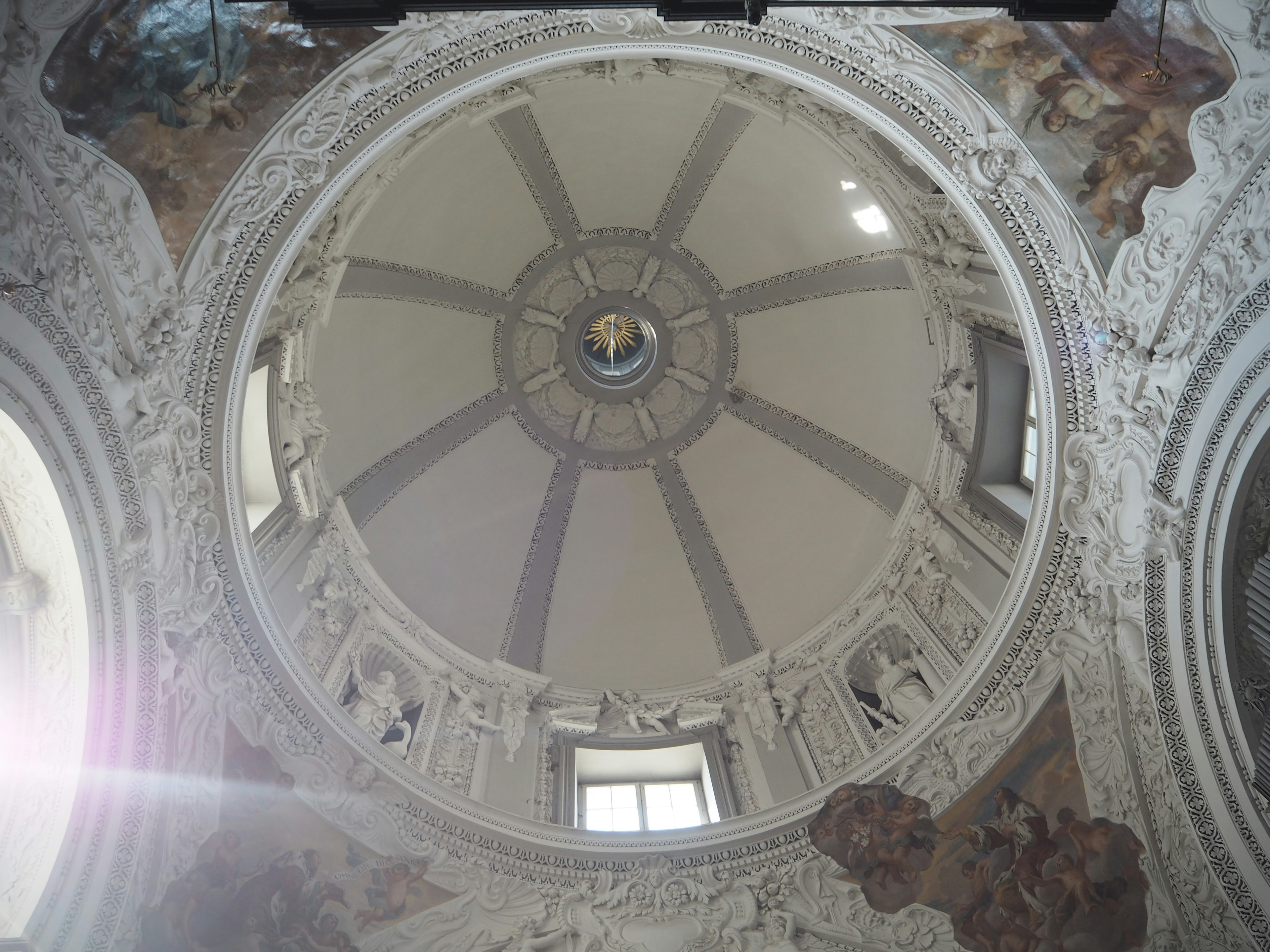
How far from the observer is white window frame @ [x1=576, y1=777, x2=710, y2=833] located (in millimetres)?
12695

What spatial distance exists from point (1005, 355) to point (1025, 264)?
2.98 m

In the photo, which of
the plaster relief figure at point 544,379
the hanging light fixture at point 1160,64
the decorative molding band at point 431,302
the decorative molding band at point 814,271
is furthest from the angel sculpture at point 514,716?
the hanging light fixture at point 1160,64

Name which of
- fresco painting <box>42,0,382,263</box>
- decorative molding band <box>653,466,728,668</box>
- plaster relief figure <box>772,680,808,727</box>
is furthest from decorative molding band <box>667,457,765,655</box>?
fresco painting <box>42,0,382,263</box>

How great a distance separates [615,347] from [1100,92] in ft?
34.7

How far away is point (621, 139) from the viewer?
50.2ft

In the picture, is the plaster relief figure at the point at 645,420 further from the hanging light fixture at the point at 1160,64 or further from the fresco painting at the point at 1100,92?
the hanging light fixture at the point at 1160,64

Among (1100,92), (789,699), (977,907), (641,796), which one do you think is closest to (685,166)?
(1100,92)

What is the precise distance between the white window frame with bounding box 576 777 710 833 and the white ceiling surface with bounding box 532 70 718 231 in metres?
9.15

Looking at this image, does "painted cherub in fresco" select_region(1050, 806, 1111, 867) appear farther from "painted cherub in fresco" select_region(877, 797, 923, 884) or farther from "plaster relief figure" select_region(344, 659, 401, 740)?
"plaster relief figure" select_region(344, 659, 401, 740)

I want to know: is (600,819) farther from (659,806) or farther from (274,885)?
(274,885)

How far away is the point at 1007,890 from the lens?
9.95m

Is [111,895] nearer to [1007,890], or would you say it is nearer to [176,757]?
[176,757]

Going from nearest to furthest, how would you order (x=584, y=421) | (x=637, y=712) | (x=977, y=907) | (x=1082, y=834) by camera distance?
(x=1082, y=834), (x=977, y=907), (x=637, y=712), (x=584, y=421)

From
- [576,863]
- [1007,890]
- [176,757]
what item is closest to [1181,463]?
[1007,890]
